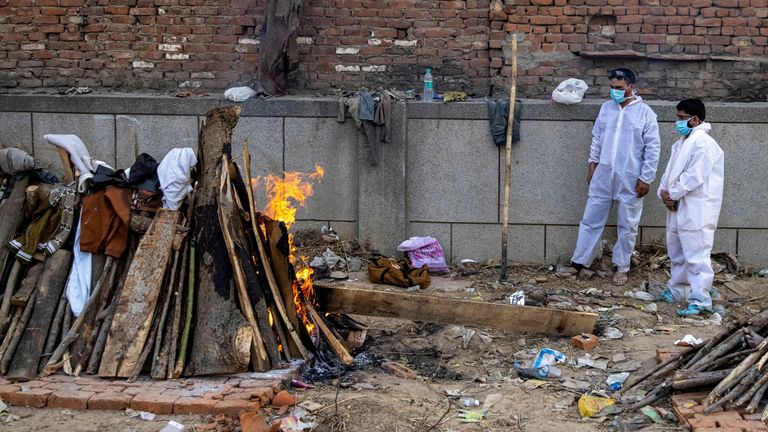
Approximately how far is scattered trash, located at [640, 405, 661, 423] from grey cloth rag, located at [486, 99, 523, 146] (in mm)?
4521

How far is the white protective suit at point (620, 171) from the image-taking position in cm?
960

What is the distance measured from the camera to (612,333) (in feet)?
26.7

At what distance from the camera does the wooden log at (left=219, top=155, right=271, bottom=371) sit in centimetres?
681

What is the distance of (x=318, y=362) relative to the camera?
723 centimetres

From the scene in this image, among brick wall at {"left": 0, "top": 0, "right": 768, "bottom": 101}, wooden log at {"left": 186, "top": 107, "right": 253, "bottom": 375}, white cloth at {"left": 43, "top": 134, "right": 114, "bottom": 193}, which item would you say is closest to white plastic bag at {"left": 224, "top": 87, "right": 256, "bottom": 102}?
brick wall at {"left": 0, "top": 0, "right": 768, "bottom": 101}

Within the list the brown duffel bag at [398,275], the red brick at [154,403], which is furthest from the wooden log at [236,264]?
the brown duffel bag at [398,275]

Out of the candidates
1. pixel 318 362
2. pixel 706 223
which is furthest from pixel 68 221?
pixel 706 223

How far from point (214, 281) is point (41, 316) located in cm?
141

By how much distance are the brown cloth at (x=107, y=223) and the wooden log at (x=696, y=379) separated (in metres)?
4.23

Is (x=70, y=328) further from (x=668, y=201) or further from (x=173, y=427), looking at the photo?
(x=668, y=201)

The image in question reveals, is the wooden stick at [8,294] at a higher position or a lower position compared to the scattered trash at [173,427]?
higher

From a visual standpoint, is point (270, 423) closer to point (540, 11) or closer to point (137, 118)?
point (137, 118)

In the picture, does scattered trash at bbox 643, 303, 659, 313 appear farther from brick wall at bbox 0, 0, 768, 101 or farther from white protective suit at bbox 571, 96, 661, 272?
brick wall at bbox 0, 0, 768, 101

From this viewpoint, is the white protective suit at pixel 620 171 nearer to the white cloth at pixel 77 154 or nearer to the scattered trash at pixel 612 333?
the scattered trash at pixel 612 333
